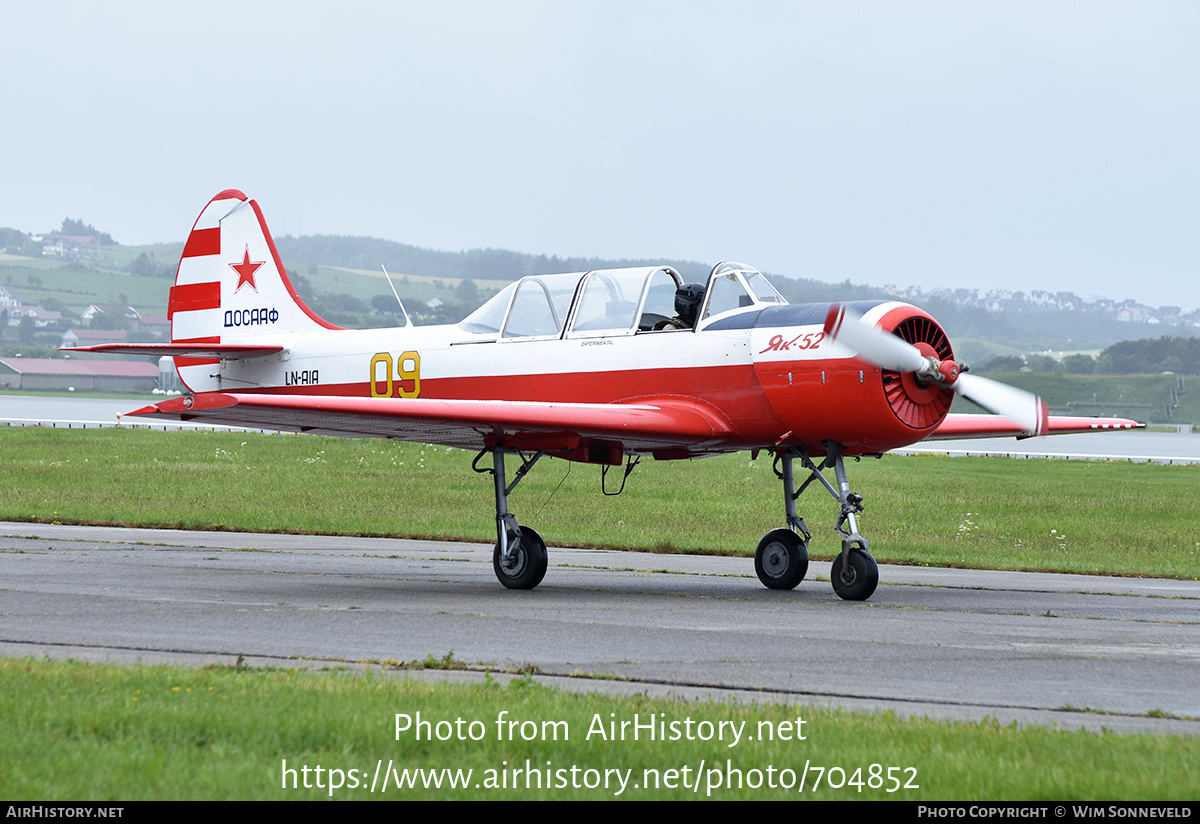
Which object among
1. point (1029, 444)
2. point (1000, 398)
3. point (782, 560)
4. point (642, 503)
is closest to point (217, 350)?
point (782, 560)

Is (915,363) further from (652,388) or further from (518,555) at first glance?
(518,555)

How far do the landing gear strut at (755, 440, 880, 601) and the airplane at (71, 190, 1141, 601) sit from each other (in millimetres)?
19

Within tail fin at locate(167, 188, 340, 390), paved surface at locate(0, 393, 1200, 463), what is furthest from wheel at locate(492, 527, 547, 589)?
paved surface at locate(0, 393, 1200, 463)

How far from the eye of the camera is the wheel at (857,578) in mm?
11828

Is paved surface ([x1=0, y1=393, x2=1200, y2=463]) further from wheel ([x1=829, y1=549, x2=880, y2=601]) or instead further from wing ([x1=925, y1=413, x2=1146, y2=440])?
wheel ([x1=829, y1=549, x2=880, y2=601])

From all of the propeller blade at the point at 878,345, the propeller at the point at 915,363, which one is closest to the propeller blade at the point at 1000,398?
the propeller at the point at 915,363

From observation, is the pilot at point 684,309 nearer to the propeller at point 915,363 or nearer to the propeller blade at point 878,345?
the propeller at point 915,363

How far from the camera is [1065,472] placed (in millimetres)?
39344

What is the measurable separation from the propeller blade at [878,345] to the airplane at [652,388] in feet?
0.05

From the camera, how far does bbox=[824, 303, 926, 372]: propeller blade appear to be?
447 inches

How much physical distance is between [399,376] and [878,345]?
6111 millimetres

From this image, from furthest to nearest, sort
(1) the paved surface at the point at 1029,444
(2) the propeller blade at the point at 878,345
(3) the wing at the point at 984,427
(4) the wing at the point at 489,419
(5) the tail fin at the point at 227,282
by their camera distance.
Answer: (1) the paved surface at the point at 1029,444 < (5) the tail fin at the point at 227,282 < (3) the wing at the point at 984,427 < (4) the wing at the point at 489,419 < (2) the propeller blade at the point at 878,345

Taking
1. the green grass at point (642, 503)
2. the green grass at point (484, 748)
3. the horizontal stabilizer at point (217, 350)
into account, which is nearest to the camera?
the green grass at point (484, 748)

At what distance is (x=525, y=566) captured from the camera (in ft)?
42.8
